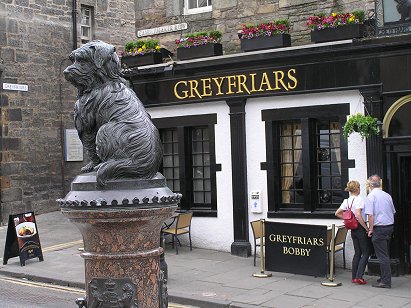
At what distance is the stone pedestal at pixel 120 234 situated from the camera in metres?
4.03

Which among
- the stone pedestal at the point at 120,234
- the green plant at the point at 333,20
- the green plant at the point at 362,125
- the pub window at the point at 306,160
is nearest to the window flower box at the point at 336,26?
the green plant at the point at 333,20

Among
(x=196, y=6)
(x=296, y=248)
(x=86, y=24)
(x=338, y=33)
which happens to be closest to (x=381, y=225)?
(x=296, y=248)

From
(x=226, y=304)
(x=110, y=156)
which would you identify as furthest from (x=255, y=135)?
(x=110, y=156)

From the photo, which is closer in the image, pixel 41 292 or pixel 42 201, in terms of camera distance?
pixel 41 292

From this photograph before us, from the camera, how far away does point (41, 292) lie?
10.0 metres

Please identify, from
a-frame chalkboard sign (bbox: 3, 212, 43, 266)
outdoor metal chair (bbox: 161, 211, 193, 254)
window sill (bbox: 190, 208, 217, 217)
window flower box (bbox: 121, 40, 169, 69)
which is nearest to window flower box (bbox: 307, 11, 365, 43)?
window flower box (bbox: 121, 40, 169, 69)

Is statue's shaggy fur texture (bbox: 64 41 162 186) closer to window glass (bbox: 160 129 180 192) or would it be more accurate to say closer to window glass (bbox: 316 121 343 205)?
window glass (bbox: 316 121 343 205)

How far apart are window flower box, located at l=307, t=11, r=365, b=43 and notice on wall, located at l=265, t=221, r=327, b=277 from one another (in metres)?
3.44

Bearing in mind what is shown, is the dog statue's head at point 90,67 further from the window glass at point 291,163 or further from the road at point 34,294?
the window glass at point 291,163

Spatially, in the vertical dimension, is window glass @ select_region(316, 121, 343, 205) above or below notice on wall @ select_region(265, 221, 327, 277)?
above

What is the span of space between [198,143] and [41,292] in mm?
5019

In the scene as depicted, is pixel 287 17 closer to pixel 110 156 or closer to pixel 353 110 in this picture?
pixel 353 110

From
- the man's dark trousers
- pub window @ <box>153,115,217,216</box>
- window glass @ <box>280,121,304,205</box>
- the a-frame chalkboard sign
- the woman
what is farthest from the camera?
pub window @ <box>153,115,217,216</box>

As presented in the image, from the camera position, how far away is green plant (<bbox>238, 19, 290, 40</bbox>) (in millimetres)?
11992
